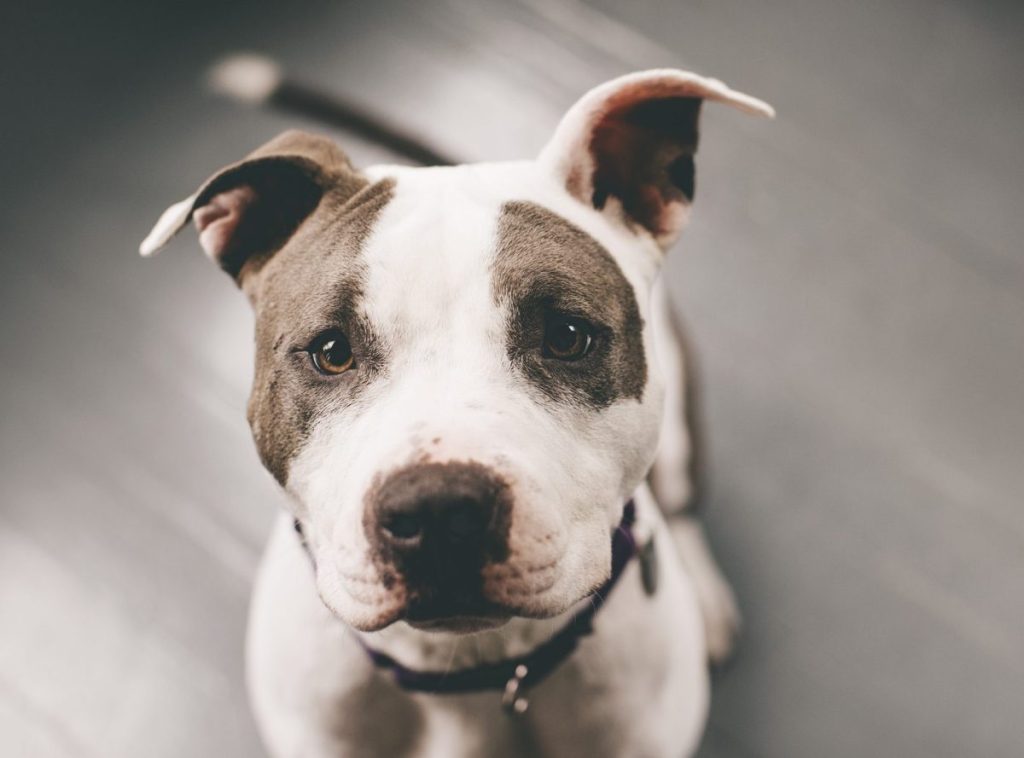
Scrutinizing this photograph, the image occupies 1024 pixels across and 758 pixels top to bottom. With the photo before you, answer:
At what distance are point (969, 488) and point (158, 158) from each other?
2273 millimetres

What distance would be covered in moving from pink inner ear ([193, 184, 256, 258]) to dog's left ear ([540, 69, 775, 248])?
0.41 meters

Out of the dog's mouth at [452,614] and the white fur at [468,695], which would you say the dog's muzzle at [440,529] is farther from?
the white fur at [468,695]

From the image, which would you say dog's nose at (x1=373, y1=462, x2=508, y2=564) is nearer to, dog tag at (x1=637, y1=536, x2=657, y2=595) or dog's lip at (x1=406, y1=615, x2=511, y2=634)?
dog's lip at (x1=406, y1=615, x2=511, y2=634)

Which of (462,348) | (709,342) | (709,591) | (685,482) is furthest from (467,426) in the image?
(709,342)

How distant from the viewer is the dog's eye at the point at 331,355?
1072 millimetres

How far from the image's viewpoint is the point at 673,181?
124 cm

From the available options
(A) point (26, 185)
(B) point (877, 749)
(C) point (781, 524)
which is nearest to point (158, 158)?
(A) point (26, 185)

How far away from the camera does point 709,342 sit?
7.67 ft

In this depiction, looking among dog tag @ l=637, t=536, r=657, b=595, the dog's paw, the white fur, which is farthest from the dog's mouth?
the dog's paw

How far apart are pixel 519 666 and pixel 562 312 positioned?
1.64ft

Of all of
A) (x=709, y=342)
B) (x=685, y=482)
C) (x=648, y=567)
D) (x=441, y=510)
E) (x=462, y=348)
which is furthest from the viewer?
(x=709, y=342)

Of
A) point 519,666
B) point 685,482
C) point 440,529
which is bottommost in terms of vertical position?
point 685,482

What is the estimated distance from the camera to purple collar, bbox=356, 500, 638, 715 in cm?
122

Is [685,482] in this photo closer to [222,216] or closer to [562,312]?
[562,312]
